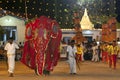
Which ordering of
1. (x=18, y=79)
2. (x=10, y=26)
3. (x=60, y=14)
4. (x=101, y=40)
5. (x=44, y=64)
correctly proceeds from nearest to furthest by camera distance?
(x=18, y=79)
(x=44, y=64)
(x=101, y=40)
(x=10, y=26)
(x=60, y=14)

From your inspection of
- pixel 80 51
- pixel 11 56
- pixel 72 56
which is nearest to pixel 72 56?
pixel 72 56

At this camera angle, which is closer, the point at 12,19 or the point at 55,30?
the point at 55,30

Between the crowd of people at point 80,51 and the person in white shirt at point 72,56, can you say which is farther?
the person in white shirt at point 72,56

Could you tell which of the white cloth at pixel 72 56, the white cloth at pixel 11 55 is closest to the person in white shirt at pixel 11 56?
the white cloth at pixel 11 55

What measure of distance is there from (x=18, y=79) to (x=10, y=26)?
25758mm

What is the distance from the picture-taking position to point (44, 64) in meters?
22.1

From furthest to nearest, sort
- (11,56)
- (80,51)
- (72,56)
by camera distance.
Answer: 1. (80,51)
2. (72,56)
3. (11,56)

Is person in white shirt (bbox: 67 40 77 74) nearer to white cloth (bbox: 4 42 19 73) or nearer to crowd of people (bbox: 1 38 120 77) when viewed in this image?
crowd of people (bbox: 1 38 120 77)

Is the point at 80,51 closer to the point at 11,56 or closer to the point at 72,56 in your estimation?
the point at 72,56

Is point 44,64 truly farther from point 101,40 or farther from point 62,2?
point 62,2

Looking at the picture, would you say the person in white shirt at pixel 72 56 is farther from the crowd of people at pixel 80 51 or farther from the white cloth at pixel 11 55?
the white cloth at pixel 11 55

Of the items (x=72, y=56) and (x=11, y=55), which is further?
(x=72, y=56)

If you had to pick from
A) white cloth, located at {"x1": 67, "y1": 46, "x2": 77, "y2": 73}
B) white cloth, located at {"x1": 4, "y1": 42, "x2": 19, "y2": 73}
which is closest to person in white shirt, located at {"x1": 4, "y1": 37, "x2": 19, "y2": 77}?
white cloth, located at {"x1": 4, "y1": 42, "x2": 19, "y2": 73}

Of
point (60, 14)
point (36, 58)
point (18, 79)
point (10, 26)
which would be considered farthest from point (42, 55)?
point (60, 14)
